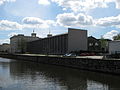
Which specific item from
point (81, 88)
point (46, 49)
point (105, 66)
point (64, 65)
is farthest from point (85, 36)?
point (81, 88)

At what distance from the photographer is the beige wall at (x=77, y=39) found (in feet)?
317

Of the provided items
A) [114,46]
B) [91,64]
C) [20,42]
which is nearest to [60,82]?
[91,64]

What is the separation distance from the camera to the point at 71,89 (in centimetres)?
2417

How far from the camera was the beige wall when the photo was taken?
96.6 metres

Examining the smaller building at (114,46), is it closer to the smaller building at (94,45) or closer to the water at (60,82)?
the water at (60,82)

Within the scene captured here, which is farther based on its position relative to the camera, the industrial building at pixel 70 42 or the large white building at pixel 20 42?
the large white building at pixel 20 42

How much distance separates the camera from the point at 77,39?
326 feet

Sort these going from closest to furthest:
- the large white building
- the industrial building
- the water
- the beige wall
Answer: the water, the industrial building, the beige wall, the large white building

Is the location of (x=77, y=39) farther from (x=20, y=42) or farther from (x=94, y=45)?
(x=20, y=42)

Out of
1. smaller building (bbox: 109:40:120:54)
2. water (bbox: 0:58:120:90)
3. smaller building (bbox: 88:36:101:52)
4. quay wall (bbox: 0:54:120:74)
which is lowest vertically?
water (bbox: 0:58:120:90)

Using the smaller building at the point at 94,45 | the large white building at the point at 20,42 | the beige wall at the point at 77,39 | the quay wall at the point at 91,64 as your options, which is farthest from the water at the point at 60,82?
the large white building at the point at 20,42

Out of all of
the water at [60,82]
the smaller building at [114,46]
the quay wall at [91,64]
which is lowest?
the water at [60,82]

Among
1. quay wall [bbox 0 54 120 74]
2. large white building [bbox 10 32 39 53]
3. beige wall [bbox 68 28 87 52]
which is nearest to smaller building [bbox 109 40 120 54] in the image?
quay wall [bbox 0 54 120 74]

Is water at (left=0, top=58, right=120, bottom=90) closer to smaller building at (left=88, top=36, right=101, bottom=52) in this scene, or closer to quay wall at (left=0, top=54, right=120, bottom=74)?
quay wall at (left=0, top=54, right=120, bottom=74)
